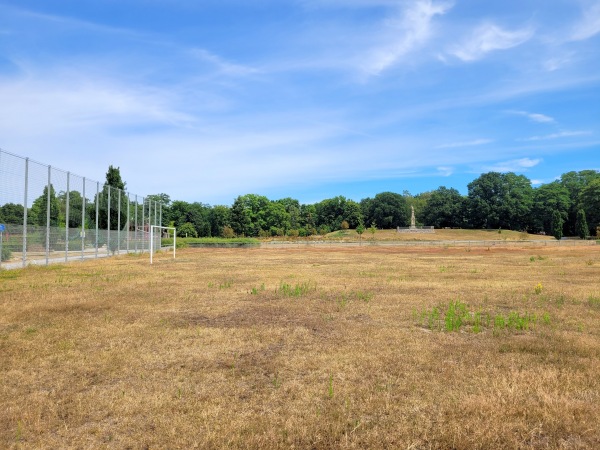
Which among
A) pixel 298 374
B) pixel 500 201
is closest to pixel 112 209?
pixel 298 374

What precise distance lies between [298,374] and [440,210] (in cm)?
10655

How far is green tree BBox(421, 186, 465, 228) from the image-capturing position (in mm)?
103688

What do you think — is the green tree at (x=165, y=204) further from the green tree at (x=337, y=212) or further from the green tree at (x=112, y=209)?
the green tree at (x=112, y=209)

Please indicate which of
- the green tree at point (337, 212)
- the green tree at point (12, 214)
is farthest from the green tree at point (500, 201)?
the green tree at point (12, 214)

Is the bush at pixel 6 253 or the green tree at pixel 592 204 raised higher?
the green tree at pixel 592 204

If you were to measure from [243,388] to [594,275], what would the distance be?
15828 millimetres

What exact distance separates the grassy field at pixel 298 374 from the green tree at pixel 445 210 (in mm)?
99541

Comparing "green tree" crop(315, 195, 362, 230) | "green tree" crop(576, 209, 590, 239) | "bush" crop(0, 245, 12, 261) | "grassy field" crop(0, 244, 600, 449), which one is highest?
"green tree" crop(315, 195, 362, 230)

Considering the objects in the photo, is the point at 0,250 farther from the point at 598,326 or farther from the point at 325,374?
the point at 598,326

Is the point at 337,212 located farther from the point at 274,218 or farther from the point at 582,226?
the point at 582,226

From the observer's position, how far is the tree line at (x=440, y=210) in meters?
88.6

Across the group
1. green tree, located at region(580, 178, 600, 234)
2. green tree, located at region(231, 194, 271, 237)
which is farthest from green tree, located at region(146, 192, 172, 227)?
green tree, located at region(580, 178, 600, 234)

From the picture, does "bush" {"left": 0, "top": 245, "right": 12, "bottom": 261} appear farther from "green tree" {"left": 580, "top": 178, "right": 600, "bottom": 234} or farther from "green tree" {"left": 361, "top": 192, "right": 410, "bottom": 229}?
"green tree" {"left": 361, "top": 192, "right": 410, "bottom": 229}

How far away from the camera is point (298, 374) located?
4730 mm
